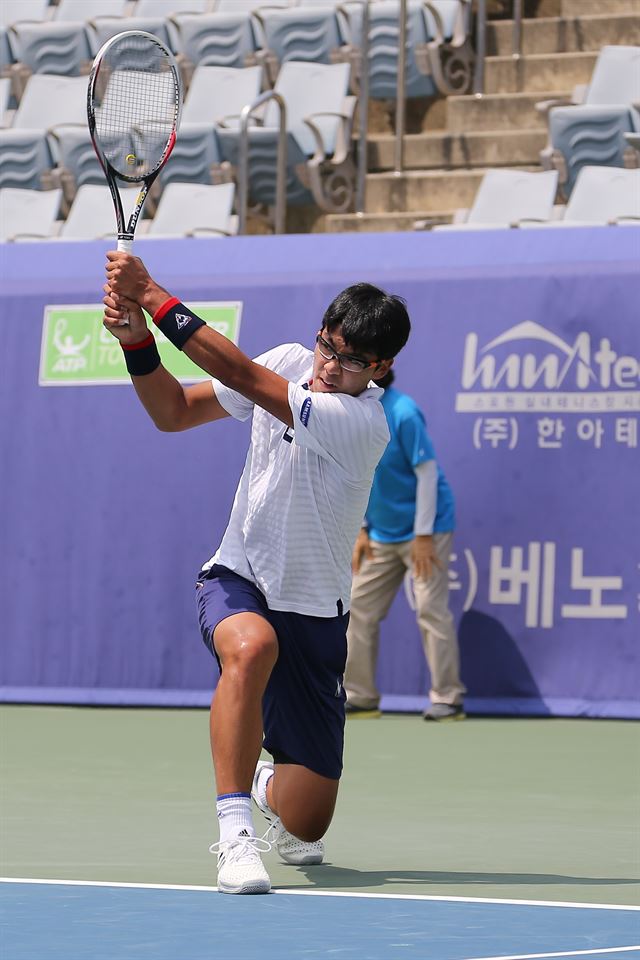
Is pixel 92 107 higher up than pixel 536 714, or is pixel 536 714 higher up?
pixel 92 107

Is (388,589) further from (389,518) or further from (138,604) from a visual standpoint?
(138,604)

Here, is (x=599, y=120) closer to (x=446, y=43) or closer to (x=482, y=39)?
(x=482, y=39)

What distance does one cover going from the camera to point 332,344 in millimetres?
4957

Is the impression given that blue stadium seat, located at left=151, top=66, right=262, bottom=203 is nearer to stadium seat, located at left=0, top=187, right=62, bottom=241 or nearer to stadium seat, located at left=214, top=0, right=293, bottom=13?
stadium seat, located at left=0, top=187, right=62, bottom=241

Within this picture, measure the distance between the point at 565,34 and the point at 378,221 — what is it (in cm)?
238

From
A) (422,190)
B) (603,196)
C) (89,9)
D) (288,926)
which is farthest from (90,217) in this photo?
(288,926)

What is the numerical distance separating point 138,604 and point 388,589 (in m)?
1.36

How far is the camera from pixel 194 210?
12336 millimetres

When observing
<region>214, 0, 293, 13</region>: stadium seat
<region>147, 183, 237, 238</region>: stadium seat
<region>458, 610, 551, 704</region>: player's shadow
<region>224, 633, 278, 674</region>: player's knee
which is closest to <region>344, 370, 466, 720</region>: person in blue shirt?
<region>458, 610, 551, 704</region>: player's shadow

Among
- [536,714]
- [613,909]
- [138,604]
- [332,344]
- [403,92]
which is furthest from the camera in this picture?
[403,92]

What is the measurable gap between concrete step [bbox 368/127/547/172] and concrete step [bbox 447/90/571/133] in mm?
124

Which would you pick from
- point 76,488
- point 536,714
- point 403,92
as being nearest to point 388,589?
point 536,714

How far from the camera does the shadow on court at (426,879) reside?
15.9 feet

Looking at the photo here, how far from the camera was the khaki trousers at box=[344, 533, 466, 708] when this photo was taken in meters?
9.12
